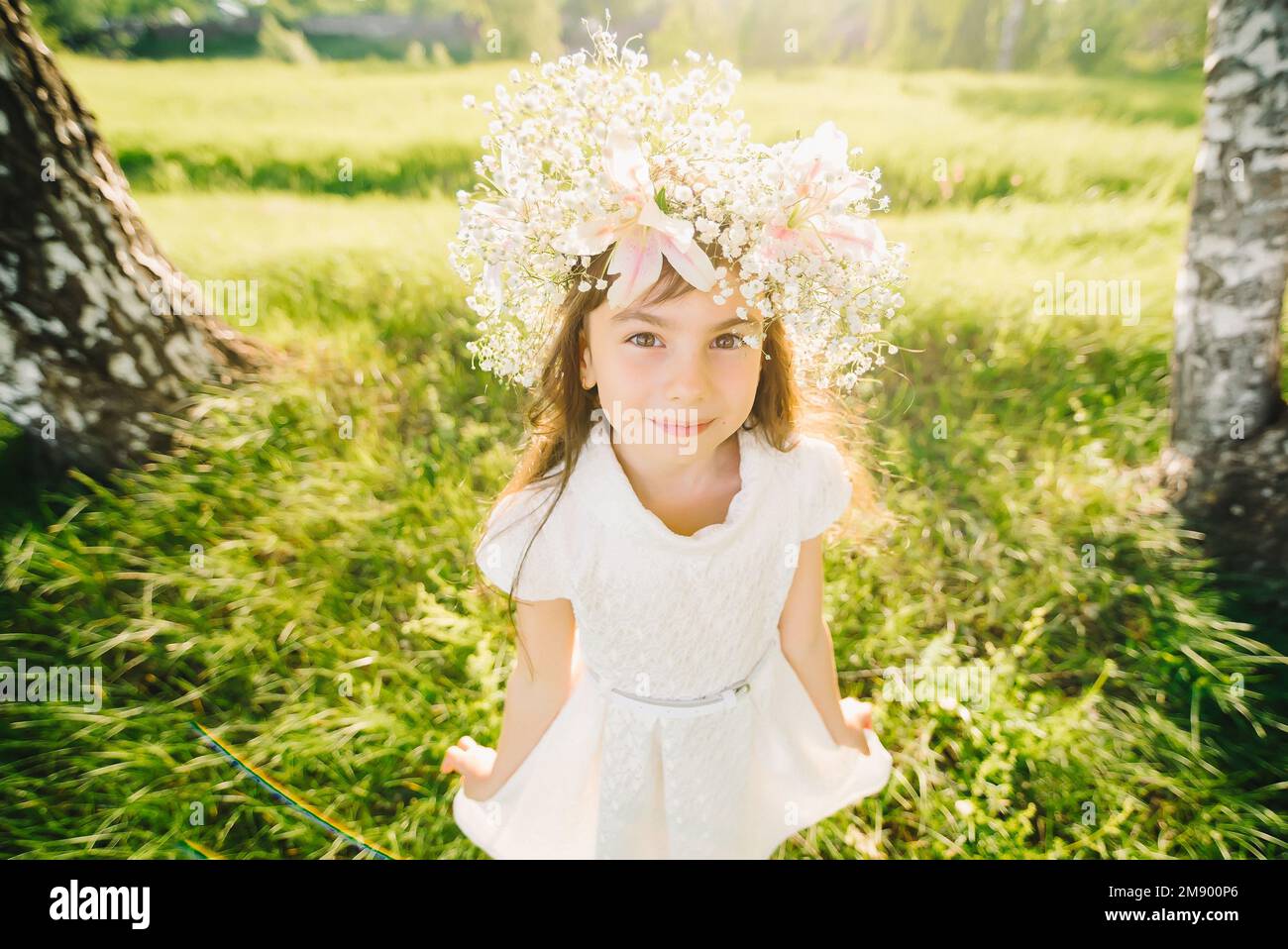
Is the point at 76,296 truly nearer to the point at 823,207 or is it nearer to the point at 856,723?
the point at 823,207

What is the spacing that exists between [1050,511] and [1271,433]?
78 cm

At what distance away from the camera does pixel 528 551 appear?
155cm

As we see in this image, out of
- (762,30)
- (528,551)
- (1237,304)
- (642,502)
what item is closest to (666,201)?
(642,502)

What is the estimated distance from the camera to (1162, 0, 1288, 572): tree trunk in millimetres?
2428

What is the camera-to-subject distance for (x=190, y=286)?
3074mm

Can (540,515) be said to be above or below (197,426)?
below

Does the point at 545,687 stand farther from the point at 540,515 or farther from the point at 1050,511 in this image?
A: the point at 1050,511

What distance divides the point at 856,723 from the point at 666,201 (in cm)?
154

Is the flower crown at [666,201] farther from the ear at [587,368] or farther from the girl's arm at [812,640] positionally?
the girl's arm at [812,640]

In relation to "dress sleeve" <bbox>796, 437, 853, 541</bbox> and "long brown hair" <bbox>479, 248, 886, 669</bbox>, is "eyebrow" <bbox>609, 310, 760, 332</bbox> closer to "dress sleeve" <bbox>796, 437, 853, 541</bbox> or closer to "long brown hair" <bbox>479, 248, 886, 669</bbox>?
"long brown hair" <bbox>479, 248, 886, 669</bbox>

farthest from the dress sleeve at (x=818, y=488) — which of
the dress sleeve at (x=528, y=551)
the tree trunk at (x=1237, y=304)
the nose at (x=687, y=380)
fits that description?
the tree trunk at (x=1237, y=304)

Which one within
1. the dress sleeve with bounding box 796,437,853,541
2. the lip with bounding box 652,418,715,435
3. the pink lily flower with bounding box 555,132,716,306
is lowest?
the dress sleeve with bounding box 796,437,853,541

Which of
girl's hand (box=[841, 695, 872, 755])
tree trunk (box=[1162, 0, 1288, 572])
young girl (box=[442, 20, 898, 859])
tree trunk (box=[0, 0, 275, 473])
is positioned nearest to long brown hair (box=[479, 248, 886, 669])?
young girl (box=[442, 20, 898, 859])

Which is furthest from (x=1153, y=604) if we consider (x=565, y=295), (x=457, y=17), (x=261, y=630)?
(x=457, y=17)
